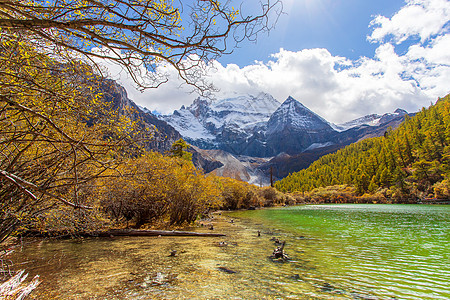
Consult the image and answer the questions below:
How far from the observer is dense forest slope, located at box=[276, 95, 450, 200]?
197ft

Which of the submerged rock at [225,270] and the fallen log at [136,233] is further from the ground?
the submerged rock at [225,270]

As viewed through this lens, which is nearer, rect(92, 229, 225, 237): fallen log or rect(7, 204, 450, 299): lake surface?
rect(7, 204, 450, 299): lake surface

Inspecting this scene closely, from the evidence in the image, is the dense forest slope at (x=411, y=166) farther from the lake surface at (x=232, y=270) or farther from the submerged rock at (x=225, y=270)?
the submerged rock at (x=225, y=270)

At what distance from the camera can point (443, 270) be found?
7.77 metres

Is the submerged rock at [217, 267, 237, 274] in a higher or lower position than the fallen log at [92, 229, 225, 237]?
higher

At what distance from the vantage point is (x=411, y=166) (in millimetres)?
75312

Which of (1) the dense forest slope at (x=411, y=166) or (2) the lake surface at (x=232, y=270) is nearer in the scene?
(2) the lake surface at (x=232, y=270)

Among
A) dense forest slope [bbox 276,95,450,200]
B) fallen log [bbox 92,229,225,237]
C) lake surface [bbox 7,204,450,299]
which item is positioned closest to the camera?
lake surface [bbox 7,204,450,299]

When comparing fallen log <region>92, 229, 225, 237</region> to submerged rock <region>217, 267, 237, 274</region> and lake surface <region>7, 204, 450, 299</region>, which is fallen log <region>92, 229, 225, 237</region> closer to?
lake surface <region>7, 204, 450, 299</region>

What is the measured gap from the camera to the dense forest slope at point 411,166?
197ft

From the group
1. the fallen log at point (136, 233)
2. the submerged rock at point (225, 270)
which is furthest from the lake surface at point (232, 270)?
the fallen log at point (136, 233)

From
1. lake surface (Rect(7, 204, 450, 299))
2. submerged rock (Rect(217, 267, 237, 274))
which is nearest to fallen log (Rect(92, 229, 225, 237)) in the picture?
lake surface (Rect(7, 204, 450, 299))

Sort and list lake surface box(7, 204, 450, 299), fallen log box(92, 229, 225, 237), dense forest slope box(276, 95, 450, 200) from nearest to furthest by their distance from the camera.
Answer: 1. lake surface box(7, 204, 450, 299)
2. fallen log box(92, 229, 225, 237)
3. dense forest slope box(276, 95, 450, 200)

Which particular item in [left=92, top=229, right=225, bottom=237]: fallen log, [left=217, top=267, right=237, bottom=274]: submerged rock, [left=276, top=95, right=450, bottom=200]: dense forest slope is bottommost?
[left=92, top=229, right=225, bottom=237]: fallen log
